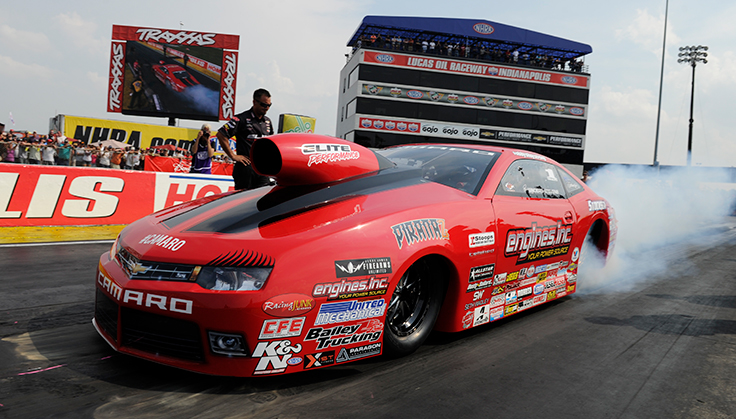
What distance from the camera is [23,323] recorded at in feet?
10.0

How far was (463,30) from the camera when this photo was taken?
52.8m

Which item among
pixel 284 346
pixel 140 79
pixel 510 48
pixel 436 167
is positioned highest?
pixel 510 48

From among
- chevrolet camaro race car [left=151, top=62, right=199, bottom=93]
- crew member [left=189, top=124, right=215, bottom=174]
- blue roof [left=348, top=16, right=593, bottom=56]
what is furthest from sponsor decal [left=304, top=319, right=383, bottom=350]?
blue roof [left=348, top=16, right=593, bottom=56]

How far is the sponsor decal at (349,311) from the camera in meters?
2.33

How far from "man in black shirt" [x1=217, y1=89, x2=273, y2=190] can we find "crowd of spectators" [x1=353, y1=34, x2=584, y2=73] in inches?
2002

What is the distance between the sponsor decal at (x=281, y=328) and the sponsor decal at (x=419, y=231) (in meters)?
0.67

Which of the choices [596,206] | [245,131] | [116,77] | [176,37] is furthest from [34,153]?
[596,206]

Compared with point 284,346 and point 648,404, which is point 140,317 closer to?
point 284,346

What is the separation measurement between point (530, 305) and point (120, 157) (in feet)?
70.7

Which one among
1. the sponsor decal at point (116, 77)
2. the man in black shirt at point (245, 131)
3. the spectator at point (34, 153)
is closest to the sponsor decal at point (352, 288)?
the man in black shirt at point (245, 131)

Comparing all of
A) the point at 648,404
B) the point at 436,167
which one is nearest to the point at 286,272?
the point at 436,167

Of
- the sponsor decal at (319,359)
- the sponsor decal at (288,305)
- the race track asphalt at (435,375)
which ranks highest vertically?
the sponsor decal at (288,305)

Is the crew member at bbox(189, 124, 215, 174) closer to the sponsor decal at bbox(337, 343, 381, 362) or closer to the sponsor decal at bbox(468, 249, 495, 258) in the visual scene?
the sponsor decal at bbox(468, 249, 495, 258)

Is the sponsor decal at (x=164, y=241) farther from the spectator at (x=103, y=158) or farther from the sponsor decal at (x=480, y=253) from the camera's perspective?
the spectator at (x=103, y=158)
